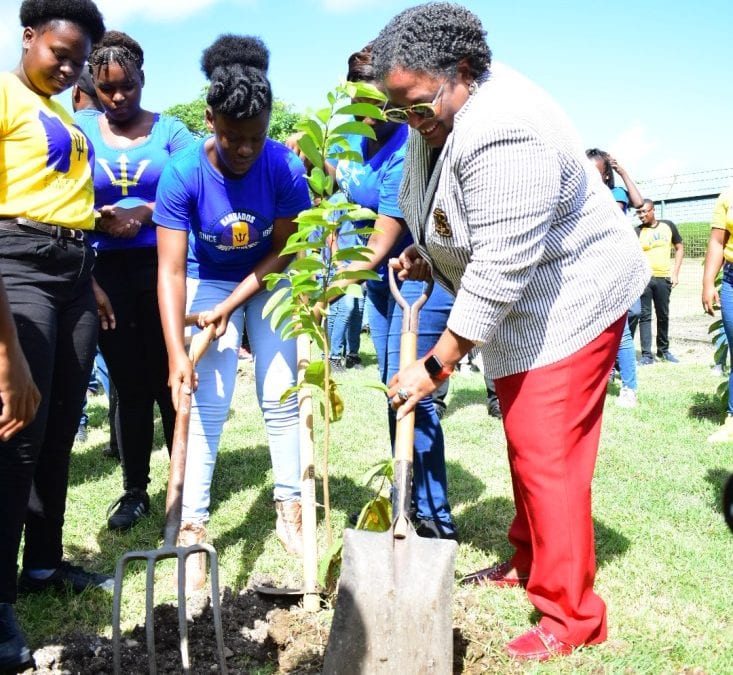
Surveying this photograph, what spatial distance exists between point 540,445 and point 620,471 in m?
2.66

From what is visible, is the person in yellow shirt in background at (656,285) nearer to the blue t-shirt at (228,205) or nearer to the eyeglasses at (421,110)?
the blue t-shirt at (228,205)

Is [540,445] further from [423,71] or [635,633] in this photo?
[423,71]

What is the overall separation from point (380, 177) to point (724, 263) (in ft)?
10.9

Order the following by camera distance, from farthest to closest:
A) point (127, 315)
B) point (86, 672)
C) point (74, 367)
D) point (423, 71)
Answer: point (127, 315) < point (74, 367) < point (86, 672) < point (423, 71)

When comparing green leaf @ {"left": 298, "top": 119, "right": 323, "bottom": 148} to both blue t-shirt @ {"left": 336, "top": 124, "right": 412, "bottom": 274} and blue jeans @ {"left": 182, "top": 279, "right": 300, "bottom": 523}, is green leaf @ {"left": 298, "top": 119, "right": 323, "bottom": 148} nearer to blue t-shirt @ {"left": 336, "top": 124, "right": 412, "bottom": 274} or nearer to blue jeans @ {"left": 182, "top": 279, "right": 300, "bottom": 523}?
blue t-shirt @ {"left": 336, "top": 124, "right": 412, "bottom": 274}

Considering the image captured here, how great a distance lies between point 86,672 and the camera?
2.51 meters

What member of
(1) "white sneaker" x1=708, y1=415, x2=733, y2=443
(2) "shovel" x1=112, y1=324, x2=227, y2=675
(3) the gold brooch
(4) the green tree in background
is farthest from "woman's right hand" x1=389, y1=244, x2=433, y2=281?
(4) the green tree in background

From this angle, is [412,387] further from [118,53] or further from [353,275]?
[118,53]

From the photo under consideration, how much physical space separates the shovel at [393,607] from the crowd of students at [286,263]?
0.46m

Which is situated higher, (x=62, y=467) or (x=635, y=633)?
(x=62, y=467)

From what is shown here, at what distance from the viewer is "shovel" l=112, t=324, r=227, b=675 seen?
89.6 inches

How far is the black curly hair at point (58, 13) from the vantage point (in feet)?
9.51

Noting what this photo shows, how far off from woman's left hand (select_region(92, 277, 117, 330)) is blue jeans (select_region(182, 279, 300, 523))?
0.57 m

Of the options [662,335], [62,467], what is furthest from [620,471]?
[662,335]
